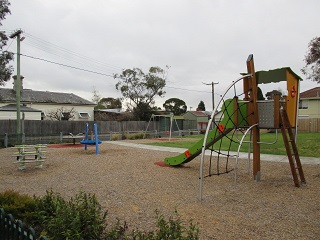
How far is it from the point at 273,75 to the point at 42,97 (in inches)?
1308

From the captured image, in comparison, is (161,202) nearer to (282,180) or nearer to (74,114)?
(282,180)

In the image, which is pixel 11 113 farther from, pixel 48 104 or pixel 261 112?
pixel 261 112

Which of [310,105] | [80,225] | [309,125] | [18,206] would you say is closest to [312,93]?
[310,105]

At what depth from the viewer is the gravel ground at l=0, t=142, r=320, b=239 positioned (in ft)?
13.7

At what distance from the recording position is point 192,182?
730cm

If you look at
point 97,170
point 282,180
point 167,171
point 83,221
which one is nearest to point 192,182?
point 167,171

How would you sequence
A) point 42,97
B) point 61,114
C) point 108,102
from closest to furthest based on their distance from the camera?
point 61,114 → point 42,97 → point 108,102

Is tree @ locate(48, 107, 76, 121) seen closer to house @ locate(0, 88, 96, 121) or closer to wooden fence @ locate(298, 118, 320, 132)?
house @ locate(0, 88, 96, 121)

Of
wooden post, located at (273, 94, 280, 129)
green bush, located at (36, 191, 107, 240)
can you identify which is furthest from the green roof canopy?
green bush, located at (36, 191, 107, 240)

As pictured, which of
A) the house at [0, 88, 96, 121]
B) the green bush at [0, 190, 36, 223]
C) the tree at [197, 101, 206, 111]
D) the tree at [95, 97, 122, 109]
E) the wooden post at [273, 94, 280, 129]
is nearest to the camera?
the green bush at [0, 190, 36, 223]

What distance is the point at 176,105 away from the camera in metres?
63.8

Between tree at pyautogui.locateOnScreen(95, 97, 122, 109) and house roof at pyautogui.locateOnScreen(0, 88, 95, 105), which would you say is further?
tree at pyautogui.locateOnScreen(95, 97, 122, 109)

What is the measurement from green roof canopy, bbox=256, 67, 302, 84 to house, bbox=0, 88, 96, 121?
2713cm

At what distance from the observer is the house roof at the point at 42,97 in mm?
32969
